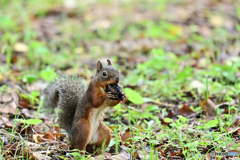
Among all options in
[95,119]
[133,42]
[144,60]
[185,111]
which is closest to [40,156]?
[95,119]

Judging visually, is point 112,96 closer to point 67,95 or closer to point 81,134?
point 81,134

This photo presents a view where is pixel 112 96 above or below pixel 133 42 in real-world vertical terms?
below

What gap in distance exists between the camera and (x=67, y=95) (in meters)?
2.61

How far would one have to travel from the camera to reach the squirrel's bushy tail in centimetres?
256

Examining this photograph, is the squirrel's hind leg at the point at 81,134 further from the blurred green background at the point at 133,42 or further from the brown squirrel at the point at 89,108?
the blurred green background at the point at 133,42

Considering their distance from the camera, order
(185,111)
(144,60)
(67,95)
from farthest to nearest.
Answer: (144,60) < (185,111) < (67,95)

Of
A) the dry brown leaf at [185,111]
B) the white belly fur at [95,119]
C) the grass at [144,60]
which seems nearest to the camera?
the white belly fur at [95,119]

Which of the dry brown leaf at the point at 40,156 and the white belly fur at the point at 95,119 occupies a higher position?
the white belly fur at the point at 95,119

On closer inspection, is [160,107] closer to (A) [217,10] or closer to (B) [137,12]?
(B) [137,12]

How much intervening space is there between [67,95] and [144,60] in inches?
91.8

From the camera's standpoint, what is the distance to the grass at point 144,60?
2498 mm

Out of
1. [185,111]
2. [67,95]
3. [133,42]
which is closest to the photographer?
[67,95]

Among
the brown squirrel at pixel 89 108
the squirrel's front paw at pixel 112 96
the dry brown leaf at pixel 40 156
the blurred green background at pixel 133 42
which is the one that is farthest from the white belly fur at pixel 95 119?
the blurred green background at pixel 133 42

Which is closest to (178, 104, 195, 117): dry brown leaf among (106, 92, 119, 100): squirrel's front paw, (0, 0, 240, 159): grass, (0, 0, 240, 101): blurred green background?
(0, 0, 240, 159): grass
